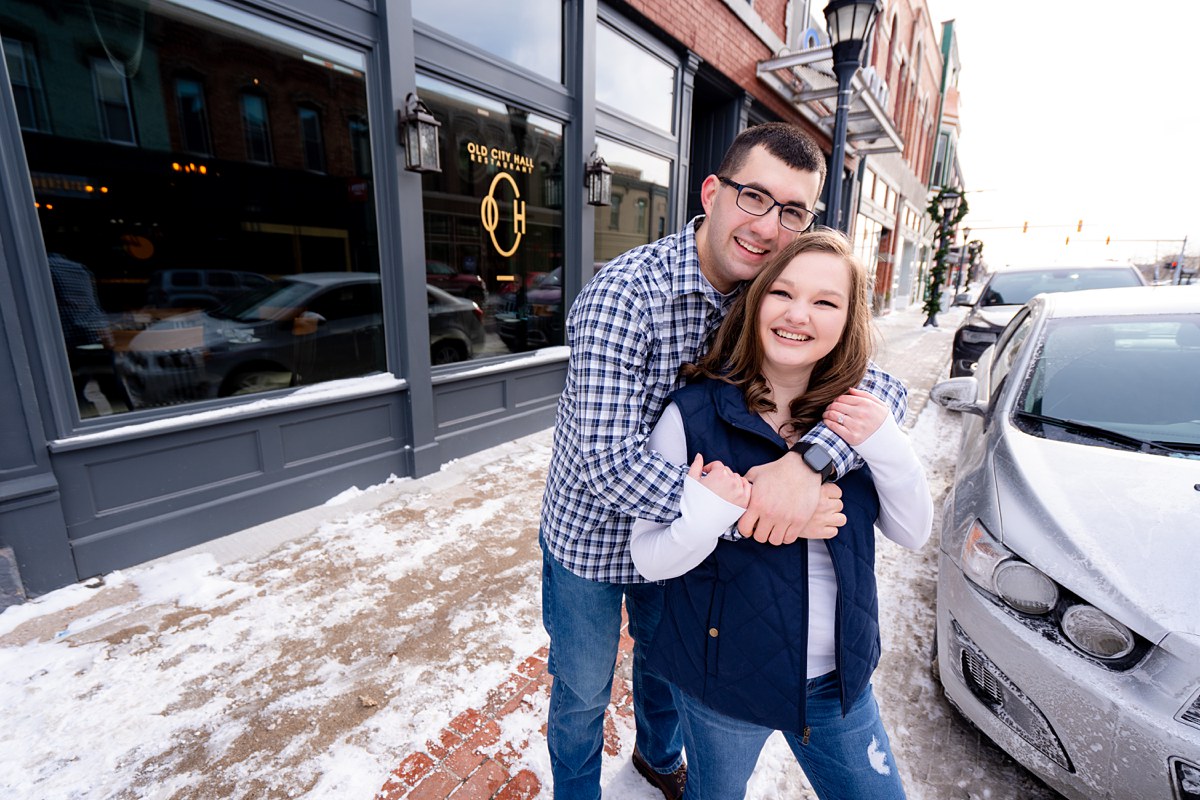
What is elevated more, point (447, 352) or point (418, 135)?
point (418, 135)

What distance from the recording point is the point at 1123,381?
8.64 feet

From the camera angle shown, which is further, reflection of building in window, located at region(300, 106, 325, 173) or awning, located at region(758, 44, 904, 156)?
awning, located at region(758, 44, 904, 156)

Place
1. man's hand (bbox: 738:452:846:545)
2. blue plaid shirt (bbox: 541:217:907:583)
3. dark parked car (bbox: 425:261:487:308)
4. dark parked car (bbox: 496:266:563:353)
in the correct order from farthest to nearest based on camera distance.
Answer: dark parked car (bbox: 496:266:563:353) < dark parked car (bbox: 425:261:487:308) < blue plaid shirt (bbox: 541:217:907:583) < man's hand (bbox: 738:452:846:545)

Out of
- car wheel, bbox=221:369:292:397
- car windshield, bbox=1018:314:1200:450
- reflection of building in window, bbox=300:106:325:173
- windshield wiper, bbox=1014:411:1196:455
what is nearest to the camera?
windshield wiper, bbox=1014:411:1196:455

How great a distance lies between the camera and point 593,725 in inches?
66.4

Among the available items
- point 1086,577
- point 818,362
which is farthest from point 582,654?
point 1086,577

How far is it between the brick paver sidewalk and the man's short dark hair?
7.02 ft

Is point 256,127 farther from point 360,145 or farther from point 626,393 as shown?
point 626,393

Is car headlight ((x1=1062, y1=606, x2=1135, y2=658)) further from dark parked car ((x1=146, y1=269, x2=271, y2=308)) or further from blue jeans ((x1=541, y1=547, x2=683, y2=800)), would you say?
dark parked car ((x1=146, y1=269, x2=271, y2=308))

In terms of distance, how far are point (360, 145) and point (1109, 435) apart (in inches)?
187

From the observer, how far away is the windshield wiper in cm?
223

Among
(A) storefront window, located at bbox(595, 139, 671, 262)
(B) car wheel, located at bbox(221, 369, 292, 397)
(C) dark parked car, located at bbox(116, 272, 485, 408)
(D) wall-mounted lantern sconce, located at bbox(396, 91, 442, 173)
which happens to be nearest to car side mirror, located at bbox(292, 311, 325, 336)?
(C) dark parked car, located at bbox(116, 272, 485, 408)

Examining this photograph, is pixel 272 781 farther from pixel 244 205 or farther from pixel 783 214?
pixel 244 205

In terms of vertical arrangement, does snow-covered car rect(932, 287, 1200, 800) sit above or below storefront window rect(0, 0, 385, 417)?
below
